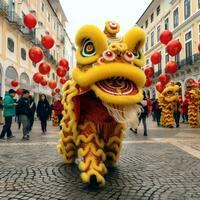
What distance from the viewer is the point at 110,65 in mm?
4301

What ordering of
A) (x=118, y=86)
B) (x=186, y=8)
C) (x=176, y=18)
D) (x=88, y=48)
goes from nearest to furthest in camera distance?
(x=118, y=86) < (x=88, y=48) < (x=186, y=8) < (x=176, y=18)

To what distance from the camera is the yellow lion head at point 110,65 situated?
14.1 feet

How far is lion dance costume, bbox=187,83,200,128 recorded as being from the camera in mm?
15195

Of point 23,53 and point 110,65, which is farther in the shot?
point 23,53

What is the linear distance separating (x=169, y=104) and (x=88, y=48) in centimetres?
1157

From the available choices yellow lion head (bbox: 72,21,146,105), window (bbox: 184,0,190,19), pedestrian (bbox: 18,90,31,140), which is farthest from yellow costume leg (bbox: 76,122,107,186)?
window (bbox: 184,0,190,19)

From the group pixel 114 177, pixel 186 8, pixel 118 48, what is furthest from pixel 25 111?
pixel 186 8

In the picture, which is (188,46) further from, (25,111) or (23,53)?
(25,111)

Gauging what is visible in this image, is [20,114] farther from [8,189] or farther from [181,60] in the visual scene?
[181,60]

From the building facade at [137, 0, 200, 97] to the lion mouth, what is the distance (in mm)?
23953

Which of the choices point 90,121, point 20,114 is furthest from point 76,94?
point 20,114

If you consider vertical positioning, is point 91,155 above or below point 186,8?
below

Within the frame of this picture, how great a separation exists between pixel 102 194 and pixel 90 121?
3.71 feet

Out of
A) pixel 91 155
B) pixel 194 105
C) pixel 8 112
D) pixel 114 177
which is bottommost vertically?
pixel 114 177
